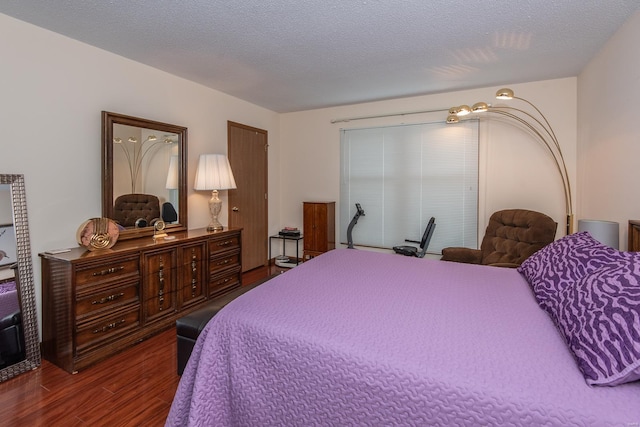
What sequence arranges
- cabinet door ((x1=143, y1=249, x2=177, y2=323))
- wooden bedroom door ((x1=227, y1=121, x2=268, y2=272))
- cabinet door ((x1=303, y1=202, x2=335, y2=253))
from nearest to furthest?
cabinet door ((x1=143, y1=249, x2=177, y2=323)), wooden bedroom door ((x1=227, y1=121, x2=268, y2=272)), cabinet door ((x1=303, y1=202, x2=335, y2=253))

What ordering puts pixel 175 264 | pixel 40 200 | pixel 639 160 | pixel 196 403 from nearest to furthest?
pixel 196 403 < pixel 639 160 < pixel 40 200 < pixel 175 264

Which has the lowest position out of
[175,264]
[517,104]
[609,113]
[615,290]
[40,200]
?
[175,264]

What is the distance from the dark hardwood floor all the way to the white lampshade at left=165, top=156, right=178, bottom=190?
1.60 metres

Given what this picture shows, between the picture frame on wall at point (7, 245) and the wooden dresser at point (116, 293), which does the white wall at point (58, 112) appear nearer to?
the picture frame on wall at point (7, 245)

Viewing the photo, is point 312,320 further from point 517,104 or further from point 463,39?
point 517,104

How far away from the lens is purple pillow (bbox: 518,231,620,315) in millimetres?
1349

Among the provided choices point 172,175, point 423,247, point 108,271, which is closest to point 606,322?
point 108,271

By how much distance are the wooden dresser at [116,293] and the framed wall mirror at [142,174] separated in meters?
0.26

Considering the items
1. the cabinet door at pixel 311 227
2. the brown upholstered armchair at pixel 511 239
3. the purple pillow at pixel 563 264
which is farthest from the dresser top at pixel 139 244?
the purple pillow at pixel 563 264

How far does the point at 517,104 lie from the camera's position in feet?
11.7

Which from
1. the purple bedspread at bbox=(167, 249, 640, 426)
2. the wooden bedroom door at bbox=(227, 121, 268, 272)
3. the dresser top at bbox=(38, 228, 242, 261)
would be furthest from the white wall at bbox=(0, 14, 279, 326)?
the purple bedspread at bbox=(167, 249, 640, 426)

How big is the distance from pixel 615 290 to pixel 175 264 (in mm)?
2907

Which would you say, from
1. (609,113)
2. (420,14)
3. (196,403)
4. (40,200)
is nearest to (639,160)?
(609,113)

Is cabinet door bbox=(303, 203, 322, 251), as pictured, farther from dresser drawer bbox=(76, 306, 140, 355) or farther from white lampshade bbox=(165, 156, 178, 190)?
dresser drawer bbox=(76, 306, 140, 355)
